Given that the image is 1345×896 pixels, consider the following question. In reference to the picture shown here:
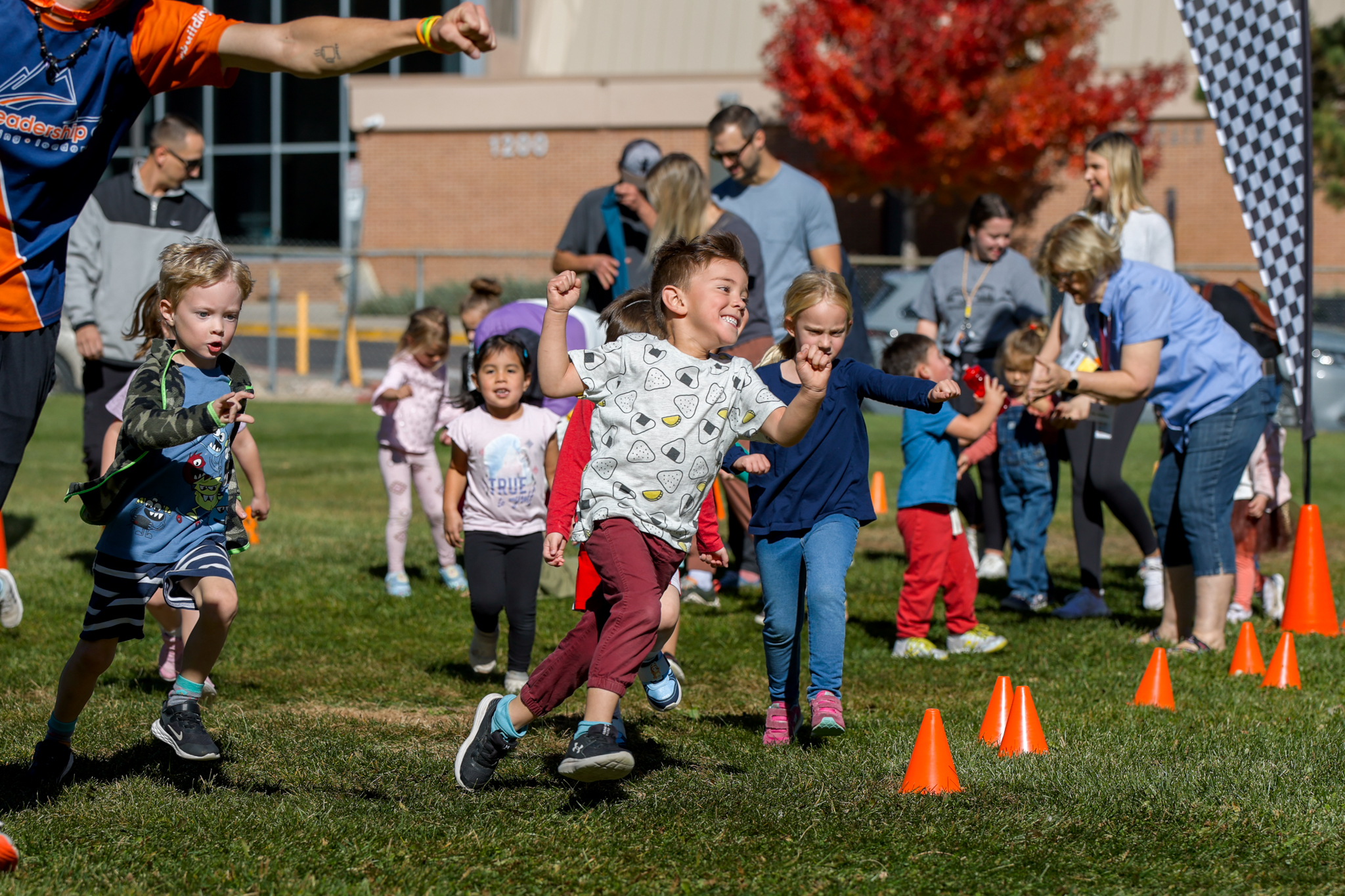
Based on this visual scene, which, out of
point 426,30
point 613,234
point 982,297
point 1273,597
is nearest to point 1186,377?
point 1273,597

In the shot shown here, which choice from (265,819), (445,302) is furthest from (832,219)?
(445,302)

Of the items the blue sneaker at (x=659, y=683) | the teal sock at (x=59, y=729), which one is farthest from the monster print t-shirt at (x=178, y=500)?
the blue sneaker at (x=659, y=683)

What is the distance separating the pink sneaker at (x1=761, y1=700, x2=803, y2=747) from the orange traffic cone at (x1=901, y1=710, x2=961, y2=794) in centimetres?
78

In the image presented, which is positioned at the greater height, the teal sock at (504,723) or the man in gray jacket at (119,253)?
the man in gray jacket at (119,253)

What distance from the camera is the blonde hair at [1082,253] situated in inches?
255

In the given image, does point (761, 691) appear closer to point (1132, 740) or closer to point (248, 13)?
point (1132, 740)

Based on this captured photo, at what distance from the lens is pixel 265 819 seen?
13.3ft

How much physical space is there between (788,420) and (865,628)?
3419 mm

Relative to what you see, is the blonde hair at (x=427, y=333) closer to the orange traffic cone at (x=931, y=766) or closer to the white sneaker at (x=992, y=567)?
the white sneaker at (x=992, y=567)

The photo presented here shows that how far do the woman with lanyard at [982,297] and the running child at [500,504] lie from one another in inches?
129

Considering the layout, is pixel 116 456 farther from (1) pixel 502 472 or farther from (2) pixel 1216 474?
(2) pixel 1216 474

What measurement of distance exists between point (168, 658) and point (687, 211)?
10.5ft

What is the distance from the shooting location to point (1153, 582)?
8273 millimetres

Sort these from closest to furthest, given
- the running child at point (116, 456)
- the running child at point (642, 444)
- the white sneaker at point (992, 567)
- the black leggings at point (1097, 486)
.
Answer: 1. the running child at point (642, 444)
2. the running child at point (116, 456)
3. the black leggings at point (1097, 486)
4. the white sneaker at point (992, 567)
